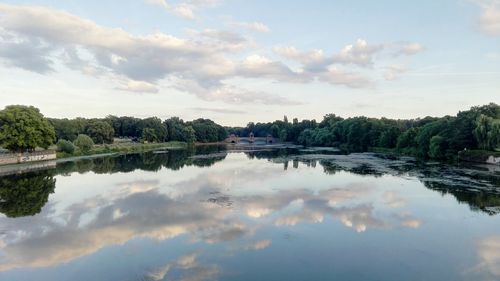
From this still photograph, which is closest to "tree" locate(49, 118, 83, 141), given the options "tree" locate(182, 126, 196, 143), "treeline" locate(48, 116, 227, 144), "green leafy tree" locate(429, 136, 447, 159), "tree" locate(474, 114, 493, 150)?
"treeline" locate(48, 116, 227, 144)

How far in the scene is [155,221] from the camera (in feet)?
66.8

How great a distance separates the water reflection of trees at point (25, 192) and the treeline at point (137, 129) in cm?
5889

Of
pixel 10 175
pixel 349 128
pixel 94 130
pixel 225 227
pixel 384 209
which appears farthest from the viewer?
pixel 349 128

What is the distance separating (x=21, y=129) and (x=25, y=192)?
25517 mm

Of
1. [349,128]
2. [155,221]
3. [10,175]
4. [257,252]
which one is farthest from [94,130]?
[257,252]

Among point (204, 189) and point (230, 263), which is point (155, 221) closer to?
point (230, 263)

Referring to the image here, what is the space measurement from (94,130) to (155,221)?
84123 mm

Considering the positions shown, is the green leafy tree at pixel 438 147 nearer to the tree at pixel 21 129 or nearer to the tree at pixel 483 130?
the tree at pixel 483 130

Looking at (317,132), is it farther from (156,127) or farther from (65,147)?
(65,147)

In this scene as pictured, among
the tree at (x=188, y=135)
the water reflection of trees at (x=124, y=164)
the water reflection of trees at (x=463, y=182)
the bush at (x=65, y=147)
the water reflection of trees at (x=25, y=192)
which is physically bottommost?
the water reflection of trees at (x=25, y=192)

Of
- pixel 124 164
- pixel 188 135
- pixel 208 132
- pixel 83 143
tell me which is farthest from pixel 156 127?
pixel 124 164

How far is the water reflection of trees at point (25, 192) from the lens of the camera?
24.0 meters

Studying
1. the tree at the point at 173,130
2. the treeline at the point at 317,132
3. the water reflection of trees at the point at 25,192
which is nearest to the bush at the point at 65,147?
the treeline at the point at 317,132

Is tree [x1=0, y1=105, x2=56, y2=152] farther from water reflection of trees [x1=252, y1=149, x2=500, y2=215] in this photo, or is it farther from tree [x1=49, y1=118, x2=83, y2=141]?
tree [x1=49, y1=118, x2=83, y2=141]
